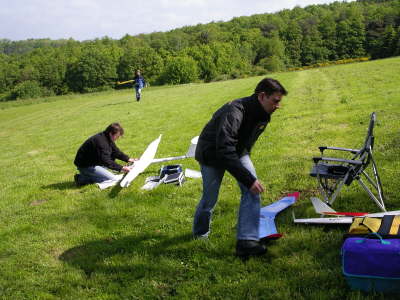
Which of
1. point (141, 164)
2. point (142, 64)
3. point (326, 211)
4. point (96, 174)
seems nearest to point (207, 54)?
point (142, 64)

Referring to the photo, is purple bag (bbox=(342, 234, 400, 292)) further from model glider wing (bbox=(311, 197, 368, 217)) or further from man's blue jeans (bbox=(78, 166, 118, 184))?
man's blue jeans (bbox=(78, 166, 118, 184))

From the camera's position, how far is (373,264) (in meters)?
3.06

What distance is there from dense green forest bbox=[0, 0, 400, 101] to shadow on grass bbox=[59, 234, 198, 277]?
7855 cm

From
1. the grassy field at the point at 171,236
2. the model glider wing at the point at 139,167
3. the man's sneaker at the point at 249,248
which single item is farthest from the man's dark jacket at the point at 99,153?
the man's sneaker at the point at 249,248

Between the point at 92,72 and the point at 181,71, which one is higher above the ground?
the point at 92,72

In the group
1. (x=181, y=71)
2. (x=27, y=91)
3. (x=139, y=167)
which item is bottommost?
(x=139, y=167)

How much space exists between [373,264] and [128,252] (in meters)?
3.08

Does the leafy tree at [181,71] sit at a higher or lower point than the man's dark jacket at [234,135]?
higher

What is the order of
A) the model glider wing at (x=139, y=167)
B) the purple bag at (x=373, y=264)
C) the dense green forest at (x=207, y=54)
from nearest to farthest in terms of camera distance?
1. the purple bag at (x=373, y=264)
2. the model glider wing at (x=139, y=167)
3. the dense green forest at (x=207, y=54)

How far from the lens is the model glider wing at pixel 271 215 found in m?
4.29

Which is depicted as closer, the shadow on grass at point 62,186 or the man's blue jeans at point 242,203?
the man's blue jeans at point 242,203

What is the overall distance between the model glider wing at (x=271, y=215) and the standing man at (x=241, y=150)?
1.29 feet

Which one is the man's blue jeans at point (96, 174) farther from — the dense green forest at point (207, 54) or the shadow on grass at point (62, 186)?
the dense green forest at point (207, 54)

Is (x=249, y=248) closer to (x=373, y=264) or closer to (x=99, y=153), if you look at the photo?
(x=373, y=264)
